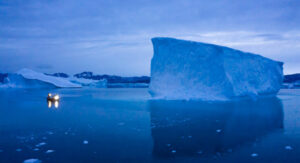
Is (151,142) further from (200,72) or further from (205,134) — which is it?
(200,72)

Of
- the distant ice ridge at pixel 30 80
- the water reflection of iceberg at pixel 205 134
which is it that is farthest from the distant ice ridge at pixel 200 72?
the distant ice ridge at pixel 30 80

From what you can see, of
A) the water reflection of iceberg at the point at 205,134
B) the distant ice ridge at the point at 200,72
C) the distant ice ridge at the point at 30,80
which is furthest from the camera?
the distant ice ridge at the point at 30,80

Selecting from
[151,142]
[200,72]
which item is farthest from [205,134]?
[200,72]

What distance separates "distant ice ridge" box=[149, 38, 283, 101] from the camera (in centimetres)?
1496

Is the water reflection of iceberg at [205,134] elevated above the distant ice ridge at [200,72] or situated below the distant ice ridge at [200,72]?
below

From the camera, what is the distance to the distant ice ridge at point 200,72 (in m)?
15.0

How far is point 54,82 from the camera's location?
40656mm

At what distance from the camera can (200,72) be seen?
15.4 meters

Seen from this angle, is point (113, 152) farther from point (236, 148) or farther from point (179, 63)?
point (179, 63)

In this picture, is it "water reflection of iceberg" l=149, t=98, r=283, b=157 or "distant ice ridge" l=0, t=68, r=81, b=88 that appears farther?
"distant ice ridge" l=0, t=68, r=81, b=88

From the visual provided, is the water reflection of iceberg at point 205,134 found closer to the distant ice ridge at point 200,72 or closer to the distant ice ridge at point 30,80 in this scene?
the distant ice ridge at point 200,72

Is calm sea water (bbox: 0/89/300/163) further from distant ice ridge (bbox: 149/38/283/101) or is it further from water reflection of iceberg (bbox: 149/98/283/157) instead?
distant ice ridge (bbox: 149/38/283/101)

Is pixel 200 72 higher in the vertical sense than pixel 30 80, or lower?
higher

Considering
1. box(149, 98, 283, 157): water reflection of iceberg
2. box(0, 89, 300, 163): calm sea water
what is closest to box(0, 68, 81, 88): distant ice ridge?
box(0, 89, 300, 163): calm sea water
